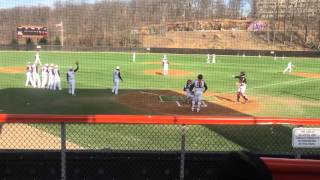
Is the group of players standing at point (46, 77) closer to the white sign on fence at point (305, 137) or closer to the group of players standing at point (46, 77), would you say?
the group of players standing at point (46, 77)

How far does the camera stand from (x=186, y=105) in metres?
20.5

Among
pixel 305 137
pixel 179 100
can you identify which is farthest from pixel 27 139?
pixel 179 100

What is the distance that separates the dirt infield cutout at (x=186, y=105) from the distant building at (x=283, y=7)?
13.4ft

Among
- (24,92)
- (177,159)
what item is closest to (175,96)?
(24,92)

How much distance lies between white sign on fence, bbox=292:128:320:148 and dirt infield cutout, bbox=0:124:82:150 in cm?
666

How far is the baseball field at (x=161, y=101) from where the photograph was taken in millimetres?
12352

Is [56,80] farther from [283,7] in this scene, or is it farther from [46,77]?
[283,7]

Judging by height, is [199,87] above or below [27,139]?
above

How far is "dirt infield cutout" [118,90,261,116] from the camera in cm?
1895

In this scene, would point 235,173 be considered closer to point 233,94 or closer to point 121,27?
point 233,94

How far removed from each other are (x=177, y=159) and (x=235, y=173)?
4.34 meters

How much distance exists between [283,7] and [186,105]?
25.3 ft

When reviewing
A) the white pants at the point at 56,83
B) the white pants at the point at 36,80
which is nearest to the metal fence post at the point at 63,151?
the white pants at the point at 56,83

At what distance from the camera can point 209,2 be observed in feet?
66.6
